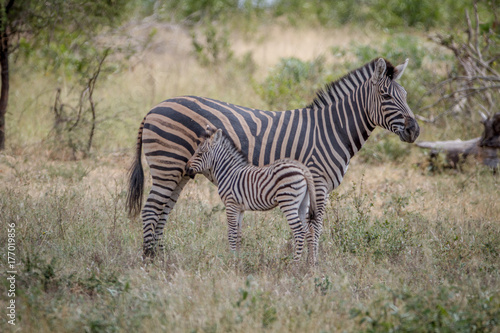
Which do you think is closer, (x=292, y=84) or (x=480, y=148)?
(x=480, y=148)

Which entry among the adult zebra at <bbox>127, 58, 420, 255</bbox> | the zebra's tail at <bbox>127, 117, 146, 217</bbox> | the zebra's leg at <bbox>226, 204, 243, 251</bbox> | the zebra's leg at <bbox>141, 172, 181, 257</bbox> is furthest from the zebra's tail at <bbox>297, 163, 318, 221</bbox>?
the zebra's tail at <bbox>127, 117, 146, 217</bbox>

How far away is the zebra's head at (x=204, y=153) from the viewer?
607cm

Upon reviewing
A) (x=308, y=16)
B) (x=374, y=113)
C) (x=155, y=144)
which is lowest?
(x=155, y=144)

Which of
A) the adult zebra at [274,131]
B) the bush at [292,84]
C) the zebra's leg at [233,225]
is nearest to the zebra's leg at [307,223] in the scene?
the adult zebra at [274,131]

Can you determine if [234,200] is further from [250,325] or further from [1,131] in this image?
[1,131]

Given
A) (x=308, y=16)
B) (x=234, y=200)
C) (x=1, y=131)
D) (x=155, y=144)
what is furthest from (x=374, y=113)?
(x=308, y=16)

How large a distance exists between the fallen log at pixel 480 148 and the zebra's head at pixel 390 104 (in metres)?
4.01

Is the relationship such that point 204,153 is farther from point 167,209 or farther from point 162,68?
point 162,68

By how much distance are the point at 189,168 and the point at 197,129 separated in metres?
0.52

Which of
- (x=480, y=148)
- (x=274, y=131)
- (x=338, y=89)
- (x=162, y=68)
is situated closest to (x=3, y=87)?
(x=274, y=131)

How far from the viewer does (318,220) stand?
6004mm

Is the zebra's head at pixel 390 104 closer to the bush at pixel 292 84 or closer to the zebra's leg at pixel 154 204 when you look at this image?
the zebra's leg at pixel 154 204

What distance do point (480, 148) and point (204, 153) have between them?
604 cm

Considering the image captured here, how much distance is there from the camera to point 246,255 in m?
5.87
